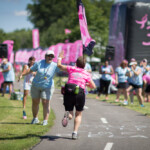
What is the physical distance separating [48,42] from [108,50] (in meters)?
56.7

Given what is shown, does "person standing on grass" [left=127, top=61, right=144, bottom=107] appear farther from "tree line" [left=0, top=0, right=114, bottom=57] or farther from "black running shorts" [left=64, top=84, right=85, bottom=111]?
"tree line" [left=0, top=0, right=114, bottom=57]

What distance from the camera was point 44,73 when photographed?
9.45 metres

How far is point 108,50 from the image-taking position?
23500mm

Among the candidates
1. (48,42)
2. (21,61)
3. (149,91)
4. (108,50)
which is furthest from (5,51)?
(48,42)

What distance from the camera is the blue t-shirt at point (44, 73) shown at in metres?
9.45

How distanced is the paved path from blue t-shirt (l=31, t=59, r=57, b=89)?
3.73 ft

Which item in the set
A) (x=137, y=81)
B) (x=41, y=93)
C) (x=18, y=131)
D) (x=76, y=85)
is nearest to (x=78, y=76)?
(x=76, y=85)

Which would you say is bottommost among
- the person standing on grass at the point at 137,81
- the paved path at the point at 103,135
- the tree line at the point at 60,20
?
the paved path at the point at 103,135

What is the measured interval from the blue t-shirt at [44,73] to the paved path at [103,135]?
114cm

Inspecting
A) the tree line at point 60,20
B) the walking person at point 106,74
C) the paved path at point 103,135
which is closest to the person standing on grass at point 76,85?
the paved path at point 103,135

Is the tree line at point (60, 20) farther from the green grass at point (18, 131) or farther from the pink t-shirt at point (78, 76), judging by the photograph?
the pink t-shirt at point (78, 76)

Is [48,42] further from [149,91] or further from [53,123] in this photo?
[53,123]

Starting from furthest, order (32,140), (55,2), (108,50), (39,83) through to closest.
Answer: (55,2)
(108,50)
(39,83)
(32,140)

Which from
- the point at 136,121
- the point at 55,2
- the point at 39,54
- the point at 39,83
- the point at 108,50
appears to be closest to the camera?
the point at 39,83
